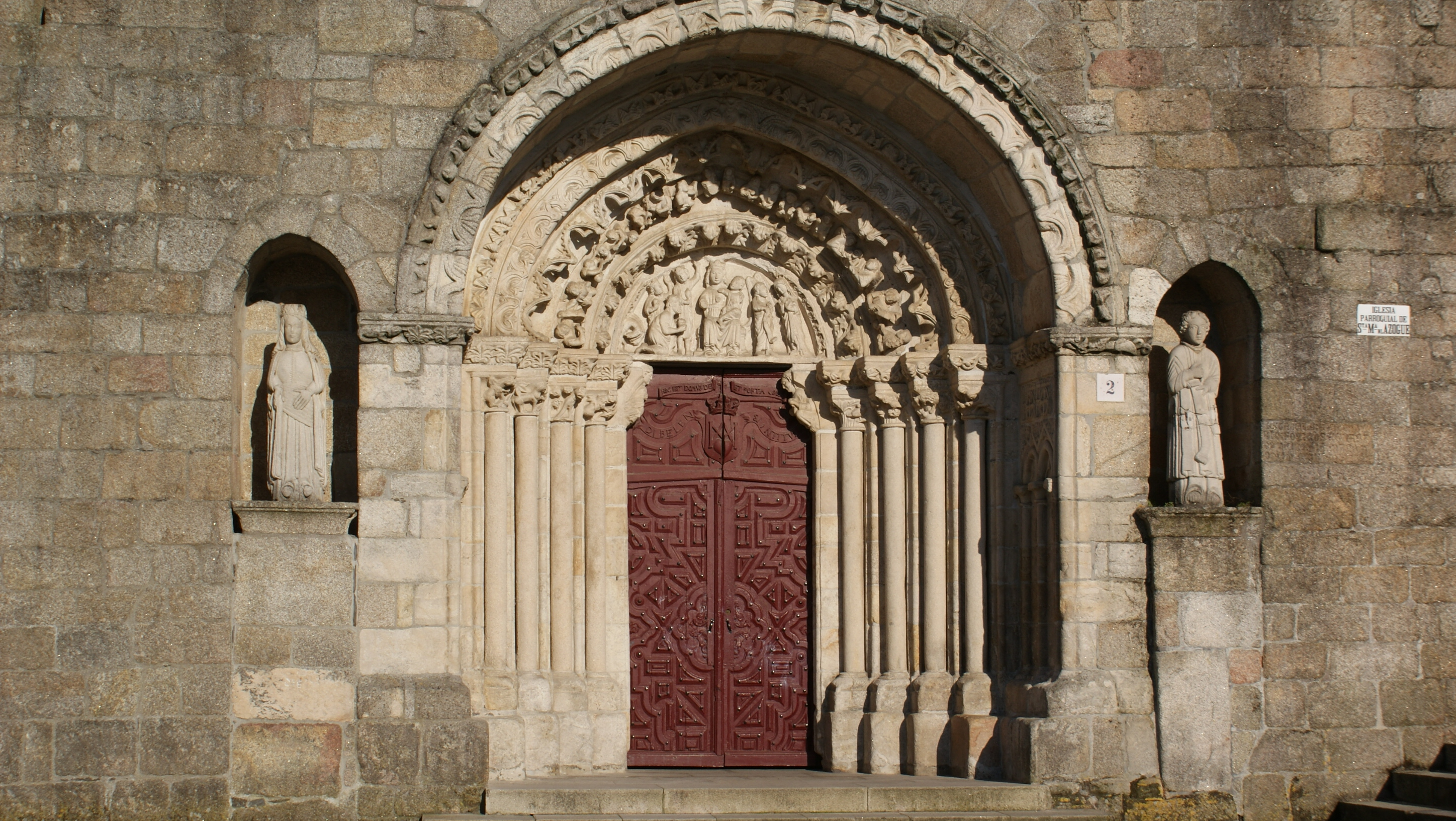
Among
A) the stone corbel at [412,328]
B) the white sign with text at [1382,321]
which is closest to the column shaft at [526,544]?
the stone corbel at [412,328]

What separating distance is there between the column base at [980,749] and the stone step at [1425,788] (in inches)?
77.2

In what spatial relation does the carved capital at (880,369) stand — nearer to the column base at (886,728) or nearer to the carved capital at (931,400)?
the carved capital at (931,400)

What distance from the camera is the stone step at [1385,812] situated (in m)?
7.46

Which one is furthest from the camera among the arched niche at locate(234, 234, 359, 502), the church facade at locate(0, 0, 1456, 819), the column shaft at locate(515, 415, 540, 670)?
the column shaft at locate(515, 415, 540, 670)

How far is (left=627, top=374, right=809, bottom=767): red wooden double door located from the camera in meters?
8.84

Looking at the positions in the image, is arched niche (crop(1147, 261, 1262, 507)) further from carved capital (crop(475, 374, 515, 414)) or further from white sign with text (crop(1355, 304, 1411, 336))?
carved capital (crop(475, 374, 515, 414))

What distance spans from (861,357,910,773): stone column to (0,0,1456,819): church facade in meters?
0.03

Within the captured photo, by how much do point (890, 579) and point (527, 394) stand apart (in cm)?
222

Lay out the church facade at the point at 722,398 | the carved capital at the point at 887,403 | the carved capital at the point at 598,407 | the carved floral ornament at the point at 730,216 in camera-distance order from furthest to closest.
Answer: the carved capital at the point at 887,403
the carved capital at the point at 598,407
the carved floral ornament at the point at 730,216
the church facade at the point at 722,398

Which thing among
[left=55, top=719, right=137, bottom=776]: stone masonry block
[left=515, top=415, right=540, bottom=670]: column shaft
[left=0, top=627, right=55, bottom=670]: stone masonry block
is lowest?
[left=55, top=719, right=137, bottom=776]: stone masonry block

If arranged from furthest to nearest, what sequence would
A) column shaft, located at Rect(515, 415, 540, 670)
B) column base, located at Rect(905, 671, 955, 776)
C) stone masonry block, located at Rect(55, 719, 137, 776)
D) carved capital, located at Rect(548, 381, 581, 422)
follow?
carved capital, located at Rect(548, 381, 581, 422) → column base, located at Rect(905, 671, 955, 776) → column shaft, located at Rect(515, 415, 540, 670) → stone masonry block, located at Rect(55, 719, 137, 776)

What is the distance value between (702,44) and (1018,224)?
6.17ft

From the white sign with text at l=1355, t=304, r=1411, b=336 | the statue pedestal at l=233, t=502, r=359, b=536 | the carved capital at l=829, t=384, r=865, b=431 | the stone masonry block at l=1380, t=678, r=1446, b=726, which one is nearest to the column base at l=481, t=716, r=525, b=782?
the statue pedestal at l=233, t=502, r=359, b=536

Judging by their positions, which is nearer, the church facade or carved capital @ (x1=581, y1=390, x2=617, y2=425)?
the church facade
